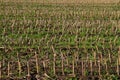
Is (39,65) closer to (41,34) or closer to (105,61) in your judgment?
(105,61)

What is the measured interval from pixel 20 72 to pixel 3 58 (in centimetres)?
195

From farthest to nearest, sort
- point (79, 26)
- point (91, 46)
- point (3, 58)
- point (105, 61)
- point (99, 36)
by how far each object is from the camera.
A: point (79, 26) < point (99, 36) < point (91, 46) < point (3, 58) < point (105, 61)

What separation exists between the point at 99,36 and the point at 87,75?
6.64 meters

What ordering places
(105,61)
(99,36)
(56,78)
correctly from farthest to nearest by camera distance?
(99,36)
(105,61)
(56,78)

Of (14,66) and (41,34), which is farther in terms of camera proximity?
(41,34)

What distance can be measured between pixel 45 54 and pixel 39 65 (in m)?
1.74

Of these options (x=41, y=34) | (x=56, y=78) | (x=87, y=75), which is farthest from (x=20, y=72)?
(x=41, y=34)

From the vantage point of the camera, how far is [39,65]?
10.3 meters

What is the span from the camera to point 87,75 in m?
9.37

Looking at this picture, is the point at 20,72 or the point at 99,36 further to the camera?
the point at 99,36

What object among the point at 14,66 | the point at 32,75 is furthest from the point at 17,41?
the point at 32,75

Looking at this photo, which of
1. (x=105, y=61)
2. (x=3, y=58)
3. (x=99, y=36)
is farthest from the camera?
(x=99, y=36)

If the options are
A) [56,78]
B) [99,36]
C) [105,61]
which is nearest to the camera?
[56,78]

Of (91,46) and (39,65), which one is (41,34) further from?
(39,65)
